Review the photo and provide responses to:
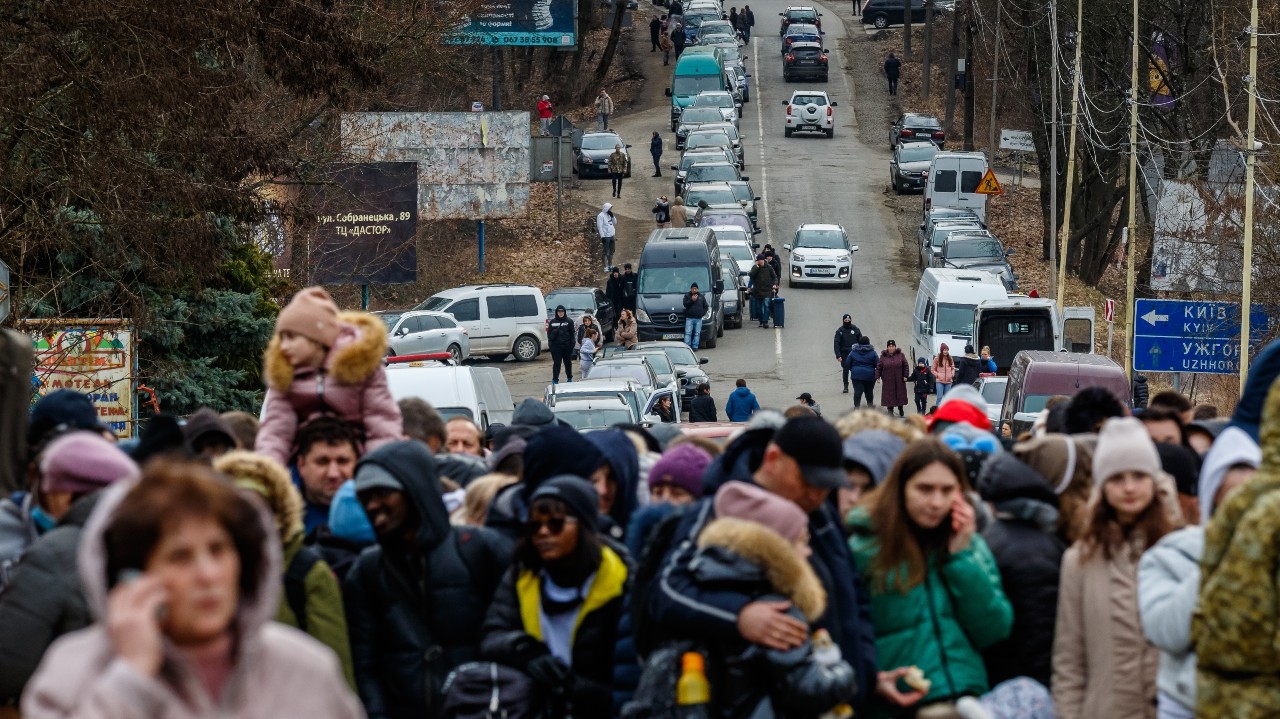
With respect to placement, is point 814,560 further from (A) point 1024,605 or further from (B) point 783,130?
(B) point 783,130

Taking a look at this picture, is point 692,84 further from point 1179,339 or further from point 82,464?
point 82,464

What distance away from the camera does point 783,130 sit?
78.2 metres

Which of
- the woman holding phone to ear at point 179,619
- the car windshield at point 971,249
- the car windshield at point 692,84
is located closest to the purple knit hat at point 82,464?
the woman holding phone to ear at point 179,619

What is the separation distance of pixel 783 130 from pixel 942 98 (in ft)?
25.5

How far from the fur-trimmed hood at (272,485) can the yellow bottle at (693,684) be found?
5.29ft

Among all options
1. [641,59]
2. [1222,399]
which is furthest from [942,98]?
[1222,399]

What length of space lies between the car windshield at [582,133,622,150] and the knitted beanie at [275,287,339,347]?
189 feet

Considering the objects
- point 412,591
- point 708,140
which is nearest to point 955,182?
point 708,140

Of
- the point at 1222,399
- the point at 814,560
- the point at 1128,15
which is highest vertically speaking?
the point at 1128,15

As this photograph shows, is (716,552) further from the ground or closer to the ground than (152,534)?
closer to the ground

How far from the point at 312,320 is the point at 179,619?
17.1ft

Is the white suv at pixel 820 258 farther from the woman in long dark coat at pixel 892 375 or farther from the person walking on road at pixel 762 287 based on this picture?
the woman in long dark coat at pixel 892 375

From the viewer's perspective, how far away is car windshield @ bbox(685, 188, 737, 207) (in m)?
58.2

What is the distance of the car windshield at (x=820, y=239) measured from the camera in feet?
172
